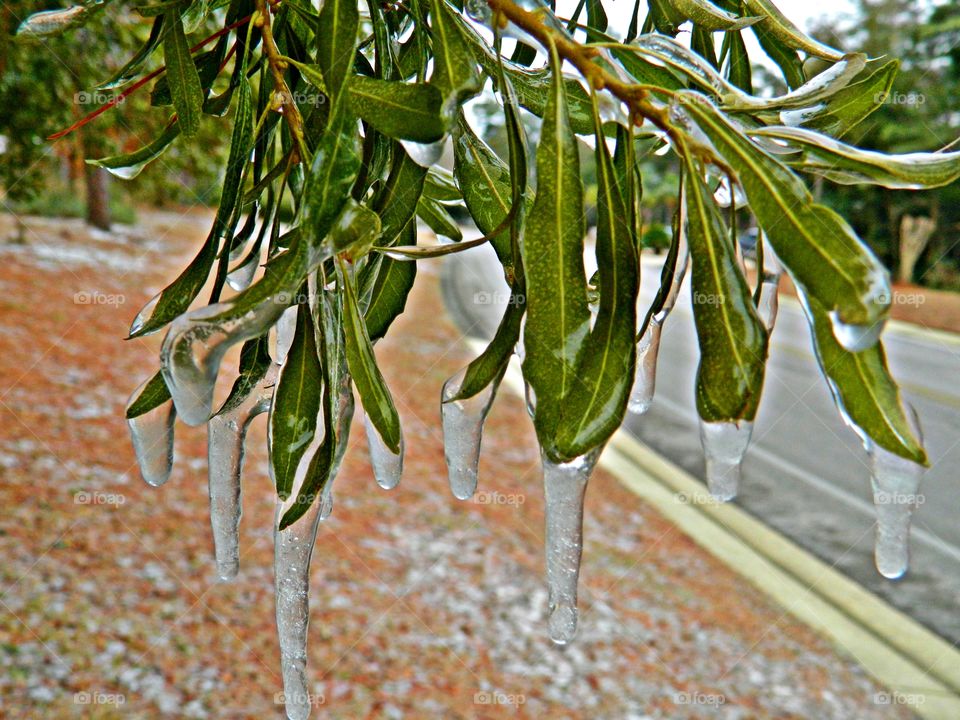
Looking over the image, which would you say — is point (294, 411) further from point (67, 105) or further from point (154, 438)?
point (67, 105)

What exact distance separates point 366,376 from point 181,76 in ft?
1.05

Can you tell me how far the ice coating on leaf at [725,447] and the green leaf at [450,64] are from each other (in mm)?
222

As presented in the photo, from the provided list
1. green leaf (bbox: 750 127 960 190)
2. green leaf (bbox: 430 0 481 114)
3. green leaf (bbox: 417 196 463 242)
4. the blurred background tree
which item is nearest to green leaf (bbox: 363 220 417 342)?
green leaf (bbox: 417 196 463 242)

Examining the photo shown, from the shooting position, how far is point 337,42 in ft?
1.66

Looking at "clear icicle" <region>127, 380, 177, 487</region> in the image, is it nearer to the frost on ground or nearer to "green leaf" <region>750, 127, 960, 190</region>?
"green leaf" <region>750, 127, 960, 190</region>

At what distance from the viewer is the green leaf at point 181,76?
682mm

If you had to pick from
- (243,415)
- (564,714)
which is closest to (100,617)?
(564,714)

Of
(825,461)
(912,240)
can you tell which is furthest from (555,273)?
(912,240)

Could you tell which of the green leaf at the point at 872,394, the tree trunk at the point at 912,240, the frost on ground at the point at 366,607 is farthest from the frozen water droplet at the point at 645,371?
the tree trunk at the point at 912,240

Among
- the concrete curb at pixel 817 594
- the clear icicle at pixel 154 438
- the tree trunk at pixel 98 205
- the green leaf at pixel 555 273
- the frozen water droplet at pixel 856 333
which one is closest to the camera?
the frozen water droplet at pixel 856 333

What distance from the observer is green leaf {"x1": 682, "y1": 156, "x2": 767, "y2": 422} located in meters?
0.45

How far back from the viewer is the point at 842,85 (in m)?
0.55

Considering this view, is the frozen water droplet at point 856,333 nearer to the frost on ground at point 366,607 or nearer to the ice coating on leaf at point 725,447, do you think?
the ice coating on leaf at point 725,447

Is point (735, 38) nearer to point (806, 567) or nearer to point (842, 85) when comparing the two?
point (842, 85)
